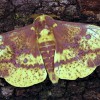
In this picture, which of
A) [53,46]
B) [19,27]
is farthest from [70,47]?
[19,27]

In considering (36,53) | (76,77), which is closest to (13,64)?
(36,53)

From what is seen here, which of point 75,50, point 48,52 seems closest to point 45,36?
point 48,52

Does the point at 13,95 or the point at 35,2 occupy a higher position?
the point at 35,2

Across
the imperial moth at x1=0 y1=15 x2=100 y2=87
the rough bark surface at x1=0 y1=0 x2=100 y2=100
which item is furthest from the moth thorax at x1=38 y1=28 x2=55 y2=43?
the rough bark surface at x1=0 y1=0 x2=100 y2=100

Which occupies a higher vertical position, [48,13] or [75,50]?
[48,13]

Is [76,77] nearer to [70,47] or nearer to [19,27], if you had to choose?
[70,47]

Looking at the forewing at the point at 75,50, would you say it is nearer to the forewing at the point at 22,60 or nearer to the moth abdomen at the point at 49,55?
the moth abdomen at the point at 49,55

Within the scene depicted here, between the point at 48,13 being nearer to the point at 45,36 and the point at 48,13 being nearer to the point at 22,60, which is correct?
the point at 45,36
